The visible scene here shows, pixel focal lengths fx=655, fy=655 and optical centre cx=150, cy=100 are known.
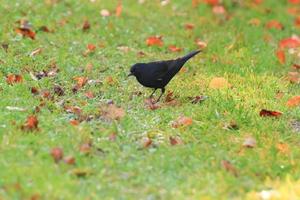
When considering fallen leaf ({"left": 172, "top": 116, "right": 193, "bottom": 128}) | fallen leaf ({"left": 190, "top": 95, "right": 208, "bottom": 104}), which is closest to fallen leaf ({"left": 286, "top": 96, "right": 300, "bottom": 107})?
fallen leaf ({"left": 190, "top": 95, "right": 208, "bottom": 104})

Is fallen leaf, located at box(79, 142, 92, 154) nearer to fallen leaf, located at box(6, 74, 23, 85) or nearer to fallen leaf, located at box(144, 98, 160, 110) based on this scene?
fallen leaf, located at box(144, 98, 160, 110)

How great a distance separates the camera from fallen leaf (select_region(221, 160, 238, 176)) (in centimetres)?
488

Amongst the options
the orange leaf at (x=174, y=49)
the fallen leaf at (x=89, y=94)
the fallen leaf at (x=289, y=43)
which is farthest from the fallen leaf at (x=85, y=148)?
the fallen leaf at (x=289, y=43)

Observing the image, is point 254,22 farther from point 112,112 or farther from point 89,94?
point 112,112

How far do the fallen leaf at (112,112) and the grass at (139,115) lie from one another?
0.08m

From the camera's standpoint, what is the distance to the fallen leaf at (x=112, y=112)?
18.8 feet

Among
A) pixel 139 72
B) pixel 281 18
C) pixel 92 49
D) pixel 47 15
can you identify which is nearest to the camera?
pixel 139 72

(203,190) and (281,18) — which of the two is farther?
(281,18)

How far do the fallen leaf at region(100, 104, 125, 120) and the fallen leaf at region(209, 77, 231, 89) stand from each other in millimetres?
1495

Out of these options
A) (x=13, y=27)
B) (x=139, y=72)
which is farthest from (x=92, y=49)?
(x=139, y=72)

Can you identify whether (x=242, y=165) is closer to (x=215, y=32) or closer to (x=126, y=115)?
(x=126, y=115)

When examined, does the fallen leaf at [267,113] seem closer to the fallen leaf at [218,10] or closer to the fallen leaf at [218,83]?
the fallen leaf at [218,83]

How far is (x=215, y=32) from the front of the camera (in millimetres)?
9398

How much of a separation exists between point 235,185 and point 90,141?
1204mm
